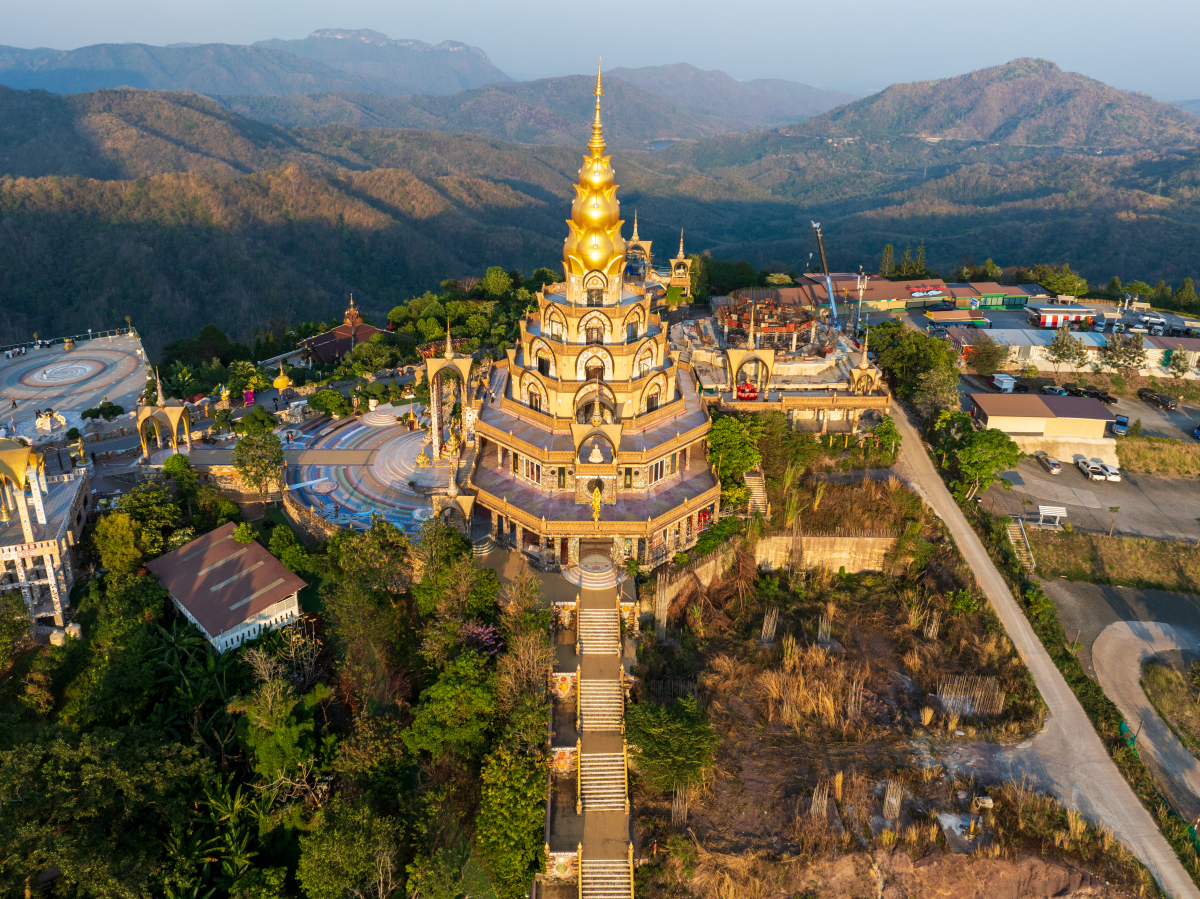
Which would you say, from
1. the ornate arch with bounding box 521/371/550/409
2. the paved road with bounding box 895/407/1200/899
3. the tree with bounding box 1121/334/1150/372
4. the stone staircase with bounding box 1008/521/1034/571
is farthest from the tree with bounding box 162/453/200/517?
the tree with bounding box 1121/334/1150/372

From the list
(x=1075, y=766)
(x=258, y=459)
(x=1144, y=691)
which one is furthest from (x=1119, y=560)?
(x=258, y=459)

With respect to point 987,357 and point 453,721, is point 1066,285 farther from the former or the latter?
point 453,721

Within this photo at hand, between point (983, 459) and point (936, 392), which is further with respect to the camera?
Result: point (936, 392)

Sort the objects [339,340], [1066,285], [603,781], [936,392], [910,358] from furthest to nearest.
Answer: [1066,285]
[339,340]
[910,358]
[936,392]
[603,781]

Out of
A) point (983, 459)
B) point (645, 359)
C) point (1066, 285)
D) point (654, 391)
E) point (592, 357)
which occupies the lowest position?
point (983, 459)

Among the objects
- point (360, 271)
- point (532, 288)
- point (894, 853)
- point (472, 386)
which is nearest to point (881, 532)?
point (894, 853)

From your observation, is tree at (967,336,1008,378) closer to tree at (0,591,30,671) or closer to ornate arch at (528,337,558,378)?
ornate arch at (528,337,558,378)
